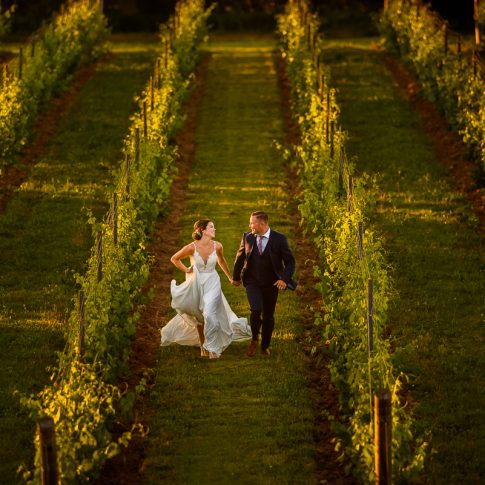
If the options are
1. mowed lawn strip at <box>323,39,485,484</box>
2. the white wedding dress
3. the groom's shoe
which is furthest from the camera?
the groom's shoe

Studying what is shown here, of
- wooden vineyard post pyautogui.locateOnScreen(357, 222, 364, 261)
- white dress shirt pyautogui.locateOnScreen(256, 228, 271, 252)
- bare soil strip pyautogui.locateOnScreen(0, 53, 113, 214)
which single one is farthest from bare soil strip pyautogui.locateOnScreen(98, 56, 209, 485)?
bare soil strip pyautogui.locateOnScreen(0, 53, 113, 214)

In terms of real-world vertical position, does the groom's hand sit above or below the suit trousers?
above

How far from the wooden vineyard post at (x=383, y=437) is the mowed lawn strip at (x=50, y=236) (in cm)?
306

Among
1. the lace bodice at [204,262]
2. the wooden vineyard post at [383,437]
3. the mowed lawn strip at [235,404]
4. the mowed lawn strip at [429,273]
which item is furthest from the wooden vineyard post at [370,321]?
the lace bodice at [204,262]

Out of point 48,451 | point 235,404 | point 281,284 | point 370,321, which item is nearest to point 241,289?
point 281,284

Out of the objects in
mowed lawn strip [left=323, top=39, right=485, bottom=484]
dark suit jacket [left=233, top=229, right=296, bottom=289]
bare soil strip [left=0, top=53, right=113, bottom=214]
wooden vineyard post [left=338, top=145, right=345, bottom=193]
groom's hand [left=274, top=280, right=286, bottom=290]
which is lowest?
bare soil strip [left=0, top=53, right=113, bottom=214]

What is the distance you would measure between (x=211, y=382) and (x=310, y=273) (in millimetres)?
3742

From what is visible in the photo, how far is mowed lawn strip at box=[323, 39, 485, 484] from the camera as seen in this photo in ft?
34.8

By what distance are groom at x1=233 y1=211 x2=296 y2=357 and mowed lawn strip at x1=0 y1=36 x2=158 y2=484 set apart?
85.0 inches

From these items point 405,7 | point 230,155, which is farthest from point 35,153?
point 405,7

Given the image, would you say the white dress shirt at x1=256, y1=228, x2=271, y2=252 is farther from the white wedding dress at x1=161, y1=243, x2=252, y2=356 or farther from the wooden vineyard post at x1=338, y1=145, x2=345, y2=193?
the wooden vineyard post at x1=338, y1=145, x2=345, y2=193

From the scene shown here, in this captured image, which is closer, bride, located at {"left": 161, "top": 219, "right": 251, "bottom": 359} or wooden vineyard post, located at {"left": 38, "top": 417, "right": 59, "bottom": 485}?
wooden vineyard post, located at {"left": 38, "top": 417, "right": 59, "bottom": 485}

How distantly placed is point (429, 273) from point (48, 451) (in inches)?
305

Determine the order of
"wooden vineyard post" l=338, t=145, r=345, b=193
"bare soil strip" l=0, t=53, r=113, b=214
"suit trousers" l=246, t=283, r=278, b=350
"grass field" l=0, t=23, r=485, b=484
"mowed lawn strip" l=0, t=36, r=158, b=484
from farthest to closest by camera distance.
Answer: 1. "bare soil strip" l=0, t=53, r=113, b=214
2. "wooden vineyard post" l=338, t=145, r=345, b=193
3. "suit trousers" l=246, t=283, r=278, b=350
4. "mowed lawn strip" l=0, t=36, r=158, b=484
5. "grass field" l=0, t=23, r=485, b=484
